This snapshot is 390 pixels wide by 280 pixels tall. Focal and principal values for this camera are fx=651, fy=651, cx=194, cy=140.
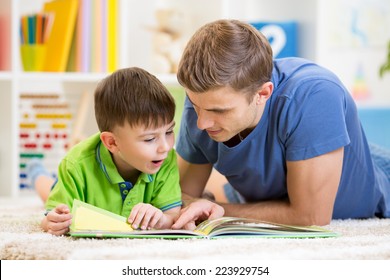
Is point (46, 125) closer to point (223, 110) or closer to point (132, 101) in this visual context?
point (132, 101)

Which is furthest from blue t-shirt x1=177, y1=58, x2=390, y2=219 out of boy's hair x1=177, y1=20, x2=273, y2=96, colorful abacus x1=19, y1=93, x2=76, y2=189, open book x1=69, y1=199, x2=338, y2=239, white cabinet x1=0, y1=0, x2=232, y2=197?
colorful abacus x1=19, y1=93, x2=76, y2=189

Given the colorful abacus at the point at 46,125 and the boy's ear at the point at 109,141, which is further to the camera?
the colorful abacus at the point at 46,125

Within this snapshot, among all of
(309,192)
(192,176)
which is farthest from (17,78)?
(309,192)

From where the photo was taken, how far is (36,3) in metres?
3.02

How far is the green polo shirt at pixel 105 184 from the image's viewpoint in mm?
1521

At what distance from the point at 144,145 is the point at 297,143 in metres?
0.35

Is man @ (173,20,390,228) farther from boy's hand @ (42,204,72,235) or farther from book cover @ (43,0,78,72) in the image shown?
book cover @ (43,0,78,72)

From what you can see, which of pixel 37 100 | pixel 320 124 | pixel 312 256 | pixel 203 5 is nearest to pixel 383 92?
pixel 203 5

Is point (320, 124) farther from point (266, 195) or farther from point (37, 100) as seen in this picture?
point (37, 100)

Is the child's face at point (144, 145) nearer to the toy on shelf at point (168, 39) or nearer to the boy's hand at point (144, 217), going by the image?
the boy's hand at point (144, 217)

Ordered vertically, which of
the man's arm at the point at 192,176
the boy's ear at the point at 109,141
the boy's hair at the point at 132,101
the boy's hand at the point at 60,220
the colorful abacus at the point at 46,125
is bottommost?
the colorful abacus at the point at 46,125

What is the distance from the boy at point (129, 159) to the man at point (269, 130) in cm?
7

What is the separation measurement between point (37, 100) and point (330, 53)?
4.90 feet

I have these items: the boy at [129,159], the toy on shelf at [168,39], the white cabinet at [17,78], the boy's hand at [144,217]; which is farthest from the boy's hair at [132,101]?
the toy on shelf at [168,39]
